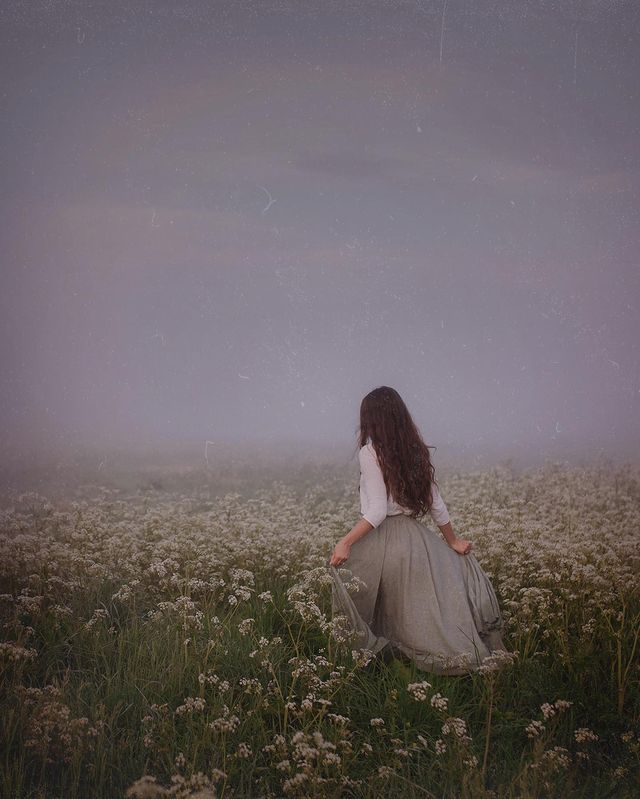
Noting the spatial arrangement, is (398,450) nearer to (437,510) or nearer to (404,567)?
(437,510)

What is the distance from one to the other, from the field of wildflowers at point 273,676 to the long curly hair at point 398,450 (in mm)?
709

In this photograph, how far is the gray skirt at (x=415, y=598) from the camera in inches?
180

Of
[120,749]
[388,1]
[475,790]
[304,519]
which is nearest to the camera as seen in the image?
[475,790]

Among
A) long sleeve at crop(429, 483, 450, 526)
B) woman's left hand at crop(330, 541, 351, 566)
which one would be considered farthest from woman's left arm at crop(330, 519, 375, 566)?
long sleeve at crop(429, 483, 450, 526)

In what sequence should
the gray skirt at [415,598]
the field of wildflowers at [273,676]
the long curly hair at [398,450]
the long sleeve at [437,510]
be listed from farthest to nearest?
1. the long sleeve at [437,510]
2. the long curly hair at [398,450]
3. the gray skirt at [415,598]
4. the field of wildflowers at [273,676]

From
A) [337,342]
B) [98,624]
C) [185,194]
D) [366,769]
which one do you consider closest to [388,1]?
[185,194]

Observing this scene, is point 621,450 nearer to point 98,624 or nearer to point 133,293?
point 133,293

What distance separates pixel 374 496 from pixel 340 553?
0.38 metres

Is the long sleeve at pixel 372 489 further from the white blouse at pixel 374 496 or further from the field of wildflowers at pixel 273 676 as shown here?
the field of wildflowers at pixel 273 676

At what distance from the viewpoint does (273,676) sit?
12.4 feet

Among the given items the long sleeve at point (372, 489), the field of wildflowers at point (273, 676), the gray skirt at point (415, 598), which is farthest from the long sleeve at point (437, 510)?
the field of wildflowers at point (273, 676)

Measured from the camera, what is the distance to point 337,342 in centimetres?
1014

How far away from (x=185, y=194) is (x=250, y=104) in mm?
1409

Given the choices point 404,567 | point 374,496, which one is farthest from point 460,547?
point 374,496
